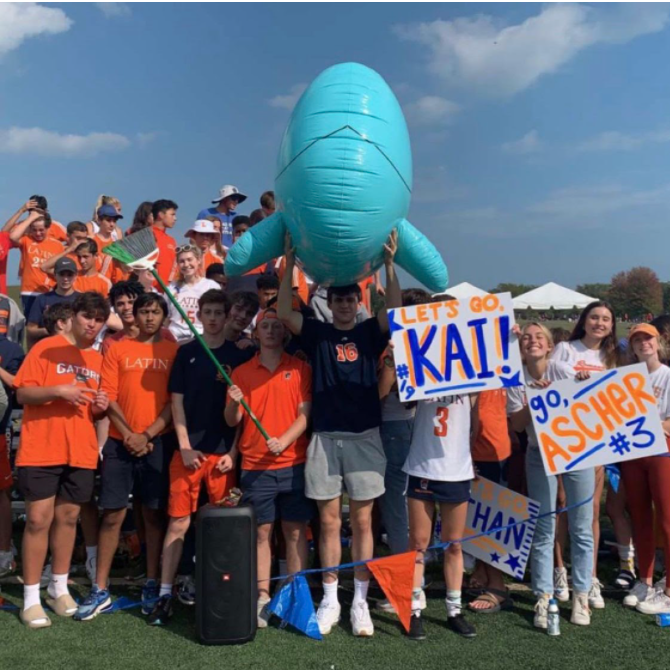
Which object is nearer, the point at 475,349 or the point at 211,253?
the point at 475,349

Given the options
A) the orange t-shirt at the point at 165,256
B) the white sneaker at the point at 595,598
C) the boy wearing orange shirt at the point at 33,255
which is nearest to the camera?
the white sneaker at the point at 595,598

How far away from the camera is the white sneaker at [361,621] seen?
3684 mm

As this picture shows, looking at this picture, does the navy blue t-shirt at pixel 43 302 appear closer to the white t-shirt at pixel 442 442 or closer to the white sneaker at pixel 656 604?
the white t-shirt at pixel 442 442

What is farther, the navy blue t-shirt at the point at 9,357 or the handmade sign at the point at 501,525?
the navy blue t-shirt at the point at 9,357

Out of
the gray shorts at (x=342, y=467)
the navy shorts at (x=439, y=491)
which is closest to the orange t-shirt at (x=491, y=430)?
the navy shorts at (x=439, y=491)

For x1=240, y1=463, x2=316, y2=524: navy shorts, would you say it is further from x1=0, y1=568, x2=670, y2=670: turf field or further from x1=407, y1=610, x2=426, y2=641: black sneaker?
x1=407, y1=610, x2=426, y2=641: black sneaker

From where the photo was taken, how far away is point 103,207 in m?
7.62

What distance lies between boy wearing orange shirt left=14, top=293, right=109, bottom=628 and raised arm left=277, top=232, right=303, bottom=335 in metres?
1.14

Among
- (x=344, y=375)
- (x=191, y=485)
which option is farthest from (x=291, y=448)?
(x=191, y=485)

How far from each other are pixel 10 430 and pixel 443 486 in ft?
12.7

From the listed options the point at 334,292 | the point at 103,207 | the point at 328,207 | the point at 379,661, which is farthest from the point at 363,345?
the point at 103,207

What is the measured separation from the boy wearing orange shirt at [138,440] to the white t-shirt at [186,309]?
27.0 inches

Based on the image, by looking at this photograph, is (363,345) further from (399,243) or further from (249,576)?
(249,576)

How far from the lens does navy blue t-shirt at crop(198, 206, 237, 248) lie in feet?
24.5
